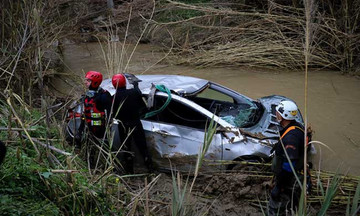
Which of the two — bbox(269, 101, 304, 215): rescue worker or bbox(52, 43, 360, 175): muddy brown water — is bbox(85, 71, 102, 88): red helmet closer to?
bbox(52, 43, 360, 175): muddy brown water

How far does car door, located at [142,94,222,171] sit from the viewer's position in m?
5.44

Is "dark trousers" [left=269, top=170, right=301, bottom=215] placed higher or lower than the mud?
higher

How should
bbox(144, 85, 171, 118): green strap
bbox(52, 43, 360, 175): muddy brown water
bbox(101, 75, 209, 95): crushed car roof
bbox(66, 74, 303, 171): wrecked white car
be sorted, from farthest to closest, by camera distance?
bbox(52, 43, 360, 175): muddy brown water < bbox(101, 75, 209, 95): crushed car roof < bbox(144, 85, 171, 118): green strap < bbox(66, 74, 303, 171): wrecked white car

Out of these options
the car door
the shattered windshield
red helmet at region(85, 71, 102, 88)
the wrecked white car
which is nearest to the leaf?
the wrecked white car

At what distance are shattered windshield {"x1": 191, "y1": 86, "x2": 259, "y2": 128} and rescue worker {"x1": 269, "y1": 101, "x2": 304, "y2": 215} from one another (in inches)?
53.6

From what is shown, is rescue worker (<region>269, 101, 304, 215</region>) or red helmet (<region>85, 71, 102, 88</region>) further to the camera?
red helmet (<region>85, 71, 102, 88</region>)

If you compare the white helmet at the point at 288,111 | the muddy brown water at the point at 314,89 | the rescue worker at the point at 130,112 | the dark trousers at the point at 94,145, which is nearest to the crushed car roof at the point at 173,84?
the rescue worker at the point at 130,112

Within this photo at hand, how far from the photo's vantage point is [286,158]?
4289 millimetres

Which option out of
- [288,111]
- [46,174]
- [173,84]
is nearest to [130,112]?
[173,84]

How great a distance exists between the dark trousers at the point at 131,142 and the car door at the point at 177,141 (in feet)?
0.52

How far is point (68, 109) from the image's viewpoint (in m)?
5.62

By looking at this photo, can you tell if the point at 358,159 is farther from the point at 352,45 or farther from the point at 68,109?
the point at 352,45

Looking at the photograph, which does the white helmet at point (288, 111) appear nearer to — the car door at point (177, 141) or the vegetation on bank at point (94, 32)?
the vegetation on bank at point (94, 32)

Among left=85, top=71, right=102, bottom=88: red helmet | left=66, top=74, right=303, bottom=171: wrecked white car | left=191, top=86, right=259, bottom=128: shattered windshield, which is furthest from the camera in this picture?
left=191, top=86, right=259, bottom=128: shattered windshield
